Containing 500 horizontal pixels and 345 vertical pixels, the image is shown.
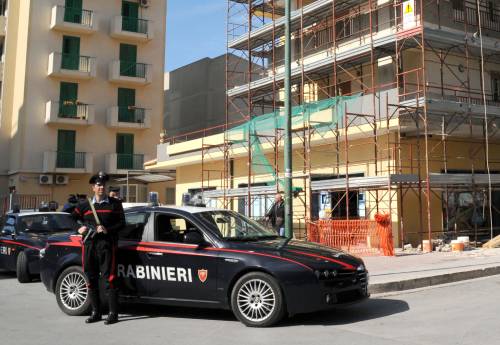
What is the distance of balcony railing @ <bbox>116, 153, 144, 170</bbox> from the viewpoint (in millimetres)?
35625

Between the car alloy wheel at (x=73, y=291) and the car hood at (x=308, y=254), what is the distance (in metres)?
2.34

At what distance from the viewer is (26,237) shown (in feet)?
40.2

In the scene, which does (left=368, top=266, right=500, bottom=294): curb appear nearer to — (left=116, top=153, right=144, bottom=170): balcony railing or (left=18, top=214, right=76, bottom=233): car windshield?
(left=18, top=214, right=76, bottom=233): car windshield

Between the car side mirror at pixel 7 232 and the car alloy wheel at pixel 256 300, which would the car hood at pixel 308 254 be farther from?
the car side mirror at pixel 7 232

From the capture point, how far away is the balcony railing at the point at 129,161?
35.6 metres

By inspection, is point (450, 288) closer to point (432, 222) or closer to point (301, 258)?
point (301, 258)

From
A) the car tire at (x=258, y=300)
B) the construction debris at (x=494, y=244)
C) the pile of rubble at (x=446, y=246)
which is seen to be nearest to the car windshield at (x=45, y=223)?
the car tire at (x=258, y=300)

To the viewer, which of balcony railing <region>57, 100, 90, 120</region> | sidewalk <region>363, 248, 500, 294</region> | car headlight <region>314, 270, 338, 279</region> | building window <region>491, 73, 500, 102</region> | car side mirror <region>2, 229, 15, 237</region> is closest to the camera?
car headlight <region>314, 270, 338, 279</region>

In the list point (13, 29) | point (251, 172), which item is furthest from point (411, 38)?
point (13, 29)

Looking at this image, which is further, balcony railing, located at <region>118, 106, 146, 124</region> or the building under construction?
balcony railing, located at <region>118, 106, 146, 124</region>

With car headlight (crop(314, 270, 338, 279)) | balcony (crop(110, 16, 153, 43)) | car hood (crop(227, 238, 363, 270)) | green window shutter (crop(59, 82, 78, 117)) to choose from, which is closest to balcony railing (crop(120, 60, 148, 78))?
balcony (crop(110, 16, 153, 43))

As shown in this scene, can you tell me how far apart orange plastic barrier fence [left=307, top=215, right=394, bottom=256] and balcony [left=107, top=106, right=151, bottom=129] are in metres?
22.7

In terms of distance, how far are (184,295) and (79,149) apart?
29.6 meters

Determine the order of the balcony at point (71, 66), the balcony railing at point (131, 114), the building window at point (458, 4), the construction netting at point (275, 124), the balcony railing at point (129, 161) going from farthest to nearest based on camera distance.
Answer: the balcony railing at point (131, 114) → the balcony railing at point (129, 161) → the balcony at point (71, 66) → the building window at point (458, 4) → the construction netting at point (275, 124)
